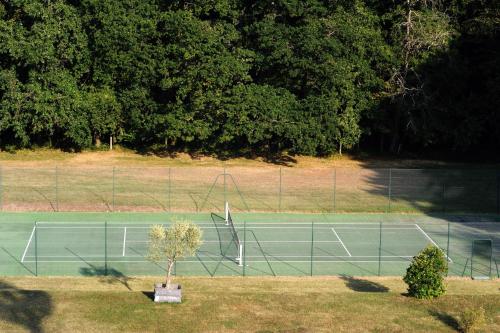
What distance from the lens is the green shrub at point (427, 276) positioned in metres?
A: 31.1

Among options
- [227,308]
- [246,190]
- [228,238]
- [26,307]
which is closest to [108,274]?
[26,307]

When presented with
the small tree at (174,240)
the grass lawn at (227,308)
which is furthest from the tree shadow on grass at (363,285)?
the small tree at (174,240)

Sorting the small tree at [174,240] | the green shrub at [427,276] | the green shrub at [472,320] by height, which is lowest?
the green shrub at [472,320]

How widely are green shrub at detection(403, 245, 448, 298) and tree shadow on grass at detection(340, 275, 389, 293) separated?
2.11 meters

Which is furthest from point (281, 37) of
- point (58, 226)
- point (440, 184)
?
point (58, 226)

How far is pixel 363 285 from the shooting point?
34.5 meters

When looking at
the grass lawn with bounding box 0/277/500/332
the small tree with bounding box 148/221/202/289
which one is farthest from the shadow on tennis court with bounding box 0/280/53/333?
the small tree with bounding box 148/221/202/289

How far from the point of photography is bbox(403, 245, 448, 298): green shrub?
31.1 m

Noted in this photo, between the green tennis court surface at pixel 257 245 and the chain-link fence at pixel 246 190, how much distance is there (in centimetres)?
194

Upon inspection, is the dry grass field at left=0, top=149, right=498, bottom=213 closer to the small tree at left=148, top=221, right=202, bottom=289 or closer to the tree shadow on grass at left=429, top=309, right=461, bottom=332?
the small tree at left=148, top=221, right=202, bottom=289

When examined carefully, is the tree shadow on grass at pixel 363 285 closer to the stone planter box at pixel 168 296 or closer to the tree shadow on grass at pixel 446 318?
the tree shadow on grass at pixel 446 318

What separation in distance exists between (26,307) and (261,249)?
13726 mm

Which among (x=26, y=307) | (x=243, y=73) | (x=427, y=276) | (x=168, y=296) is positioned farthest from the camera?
(x=243, y=73)

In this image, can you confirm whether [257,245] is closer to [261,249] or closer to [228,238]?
[261,249]
